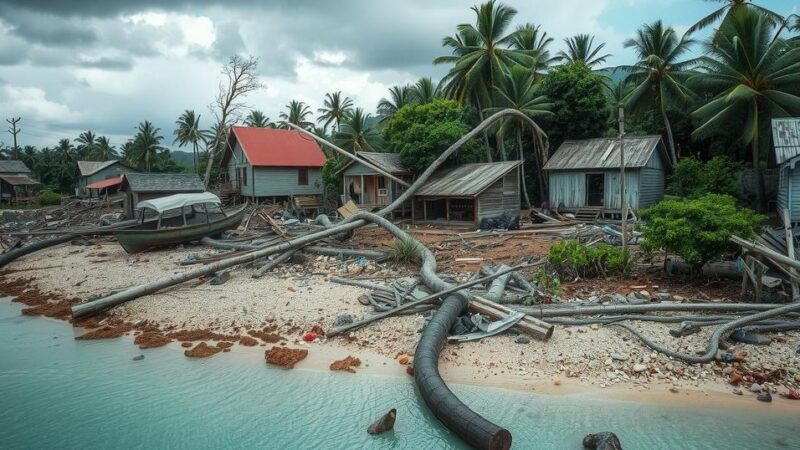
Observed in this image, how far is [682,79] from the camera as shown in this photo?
26625 millimetres

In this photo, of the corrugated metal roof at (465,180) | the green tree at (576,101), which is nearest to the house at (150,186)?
the corrugated metal roof at (465,180)

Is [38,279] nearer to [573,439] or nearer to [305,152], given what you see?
[573,439]

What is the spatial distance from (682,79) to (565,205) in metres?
10.2

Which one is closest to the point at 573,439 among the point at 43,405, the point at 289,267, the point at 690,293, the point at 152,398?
the point at 690,293

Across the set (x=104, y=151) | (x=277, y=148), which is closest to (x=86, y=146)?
(x=104, y=151)

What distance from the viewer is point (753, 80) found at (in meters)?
21.0

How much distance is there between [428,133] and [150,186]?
16.0 m

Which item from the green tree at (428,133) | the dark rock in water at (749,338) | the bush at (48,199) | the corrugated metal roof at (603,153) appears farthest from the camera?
the bush at (48,199)

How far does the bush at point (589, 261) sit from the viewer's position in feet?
39.1

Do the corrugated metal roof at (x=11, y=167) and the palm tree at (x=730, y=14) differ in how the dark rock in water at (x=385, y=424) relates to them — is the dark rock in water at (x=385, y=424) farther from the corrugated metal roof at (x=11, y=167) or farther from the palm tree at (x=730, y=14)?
the corrugated metal roof at (x=11, y=167)

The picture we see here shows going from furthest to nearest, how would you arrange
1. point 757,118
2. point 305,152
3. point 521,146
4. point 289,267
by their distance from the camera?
point 305,152
point 521,146
point 757,118
point 289,267

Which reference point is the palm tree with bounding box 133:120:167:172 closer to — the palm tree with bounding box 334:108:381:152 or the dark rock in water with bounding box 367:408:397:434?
the palm tree with bounding box 334:108:381:152

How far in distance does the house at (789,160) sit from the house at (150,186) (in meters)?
27.5

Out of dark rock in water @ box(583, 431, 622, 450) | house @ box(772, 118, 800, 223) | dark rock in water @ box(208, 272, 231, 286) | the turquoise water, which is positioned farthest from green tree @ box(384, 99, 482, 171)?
dark rock in water @ box(583, 431, 622, 450)
